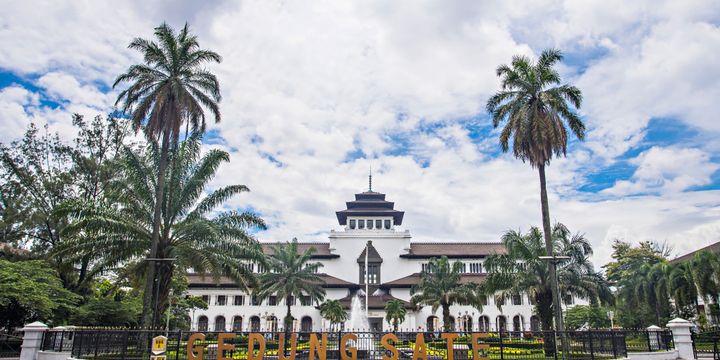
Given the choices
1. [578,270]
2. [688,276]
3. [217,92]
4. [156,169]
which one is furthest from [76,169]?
[688,276]

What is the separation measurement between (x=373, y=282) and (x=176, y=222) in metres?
39.2

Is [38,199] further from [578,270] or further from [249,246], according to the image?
[578,270]

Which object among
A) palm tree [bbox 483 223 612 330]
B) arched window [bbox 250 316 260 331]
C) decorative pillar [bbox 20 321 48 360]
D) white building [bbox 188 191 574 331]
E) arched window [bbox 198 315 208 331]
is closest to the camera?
decorative pillar [bbox 20 321 48 360]

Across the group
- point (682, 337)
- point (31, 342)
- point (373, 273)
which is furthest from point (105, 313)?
point (682, 337)

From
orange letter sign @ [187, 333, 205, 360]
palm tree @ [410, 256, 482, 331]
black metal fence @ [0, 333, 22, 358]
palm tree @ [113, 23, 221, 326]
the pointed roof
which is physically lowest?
black metal fence @ [0, 333, 22, 358]

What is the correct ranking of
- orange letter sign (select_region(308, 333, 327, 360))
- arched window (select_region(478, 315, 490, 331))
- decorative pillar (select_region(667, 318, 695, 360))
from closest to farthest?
orange letter sign (select_region(308, 333, 327, 360)) < decorative pillar (select_region(667, 318, 695, 360)) < arched window (select_region(478, 315, 490, 331))

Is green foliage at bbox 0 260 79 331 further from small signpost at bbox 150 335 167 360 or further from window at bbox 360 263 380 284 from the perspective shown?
window at bbox 360 263 380 284

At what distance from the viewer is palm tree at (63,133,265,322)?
83.4ft

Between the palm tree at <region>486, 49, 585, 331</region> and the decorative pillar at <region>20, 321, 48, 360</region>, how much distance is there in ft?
80.0

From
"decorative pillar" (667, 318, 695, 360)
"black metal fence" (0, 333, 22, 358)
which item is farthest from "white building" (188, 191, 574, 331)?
"decorative pillar" (667, 318, 695, 360)

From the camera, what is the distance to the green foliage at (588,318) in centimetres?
5522

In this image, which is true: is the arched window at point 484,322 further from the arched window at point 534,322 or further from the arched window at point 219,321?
the arched window at point 219,321

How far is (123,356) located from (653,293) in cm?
4099

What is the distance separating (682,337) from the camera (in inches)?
869
